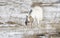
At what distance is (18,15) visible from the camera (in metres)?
1.41

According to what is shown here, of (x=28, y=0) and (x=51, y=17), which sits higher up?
(x=28, y=0)

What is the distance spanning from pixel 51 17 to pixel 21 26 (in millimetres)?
305

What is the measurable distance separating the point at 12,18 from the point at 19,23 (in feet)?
0.27

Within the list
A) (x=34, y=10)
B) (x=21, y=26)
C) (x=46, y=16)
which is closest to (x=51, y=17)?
(x=46, y=16)

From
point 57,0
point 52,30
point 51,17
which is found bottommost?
point 52,30

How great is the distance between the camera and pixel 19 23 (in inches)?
55.5

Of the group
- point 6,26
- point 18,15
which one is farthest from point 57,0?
point 6,26

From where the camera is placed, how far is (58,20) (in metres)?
1.42

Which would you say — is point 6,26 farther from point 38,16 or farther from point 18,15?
point 38,16

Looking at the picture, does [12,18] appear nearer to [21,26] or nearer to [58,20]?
[21,26]

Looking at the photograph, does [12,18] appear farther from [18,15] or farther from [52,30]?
[52,30]

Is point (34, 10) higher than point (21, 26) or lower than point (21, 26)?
higher

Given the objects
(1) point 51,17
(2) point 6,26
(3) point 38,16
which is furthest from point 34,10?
(2) point 6,26

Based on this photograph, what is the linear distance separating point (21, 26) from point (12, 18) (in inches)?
4.6
